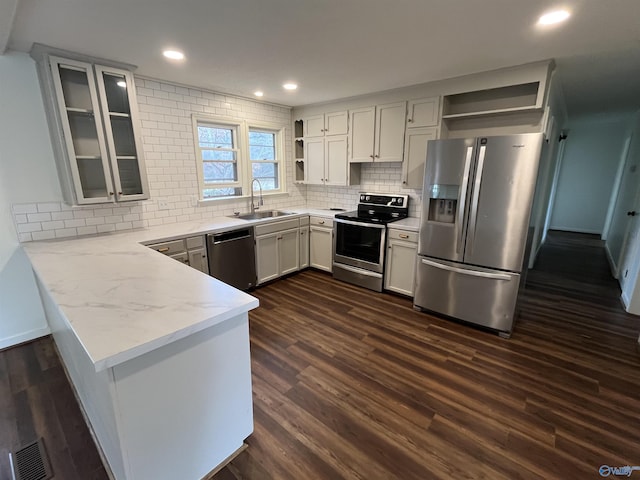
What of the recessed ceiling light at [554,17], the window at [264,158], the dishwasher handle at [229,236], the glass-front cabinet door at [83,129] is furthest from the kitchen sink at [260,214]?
the recessed ceiling light at [554,17]

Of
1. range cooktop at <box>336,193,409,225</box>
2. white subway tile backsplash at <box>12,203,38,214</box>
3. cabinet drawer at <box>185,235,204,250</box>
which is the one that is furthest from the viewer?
range cooktop at <box>336,193,409,225</box>

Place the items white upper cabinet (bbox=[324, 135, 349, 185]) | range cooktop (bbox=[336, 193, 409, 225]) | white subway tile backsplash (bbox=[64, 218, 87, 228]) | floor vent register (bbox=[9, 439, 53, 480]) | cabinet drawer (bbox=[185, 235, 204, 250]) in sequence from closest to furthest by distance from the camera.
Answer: floor vent register (bbox=[9, 439, 53, 480])
white subway tile backsplash (bbox=[64, 218, 87, 228])
cabinet drawer (bbox=[185, 235, 204, 250])
range cooktop (bbox=[336, 193, 409, 225])
white upper cabinet (bbox=[324, 135, 349, 185])

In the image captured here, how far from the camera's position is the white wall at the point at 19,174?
7.63ft

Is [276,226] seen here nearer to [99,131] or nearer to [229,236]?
[229,236]

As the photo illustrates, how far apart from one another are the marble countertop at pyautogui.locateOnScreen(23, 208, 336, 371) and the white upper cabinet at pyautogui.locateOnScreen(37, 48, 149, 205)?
0.57 meters

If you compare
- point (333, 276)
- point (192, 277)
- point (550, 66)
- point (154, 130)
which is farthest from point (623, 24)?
point (154, 130)

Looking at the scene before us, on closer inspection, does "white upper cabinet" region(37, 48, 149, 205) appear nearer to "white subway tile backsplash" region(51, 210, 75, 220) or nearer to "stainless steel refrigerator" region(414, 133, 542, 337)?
"white subway tile backsplash" region(51, 210, 75, 220)

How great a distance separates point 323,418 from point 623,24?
3166mm

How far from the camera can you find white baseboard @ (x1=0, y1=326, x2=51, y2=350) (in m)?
2.56

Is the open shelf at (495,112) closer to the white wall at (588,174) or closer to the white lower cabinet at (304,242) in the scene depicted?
the white lower cabinet at (304,242)

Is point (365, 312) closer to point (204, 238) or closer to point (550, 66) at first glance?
point (204, 238)

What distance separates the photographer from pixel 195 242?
2996mm

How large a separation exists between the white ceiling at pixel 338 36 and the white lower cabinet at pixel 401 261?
1702 mm

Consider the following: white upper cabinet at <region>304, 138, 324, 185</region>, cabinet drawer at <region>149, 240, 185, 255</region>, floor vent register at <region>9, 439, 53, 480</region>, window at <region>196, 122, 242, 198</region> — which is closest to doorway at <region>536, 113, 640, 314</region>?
white upper cabinet at <region>304, 138, 324, 185</region>
